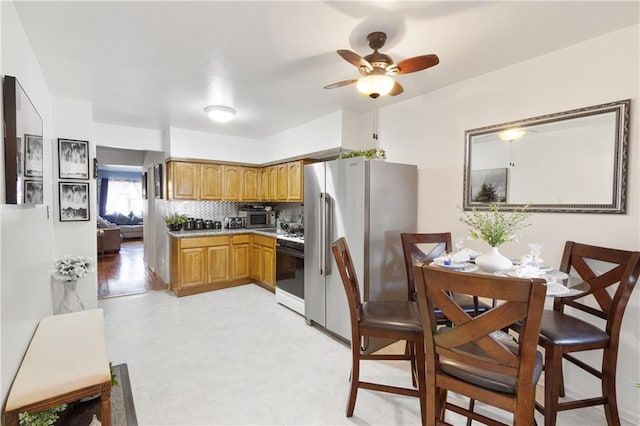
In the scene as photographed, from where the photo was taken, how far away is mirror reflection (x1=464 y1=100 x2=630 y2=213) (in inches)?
79.0

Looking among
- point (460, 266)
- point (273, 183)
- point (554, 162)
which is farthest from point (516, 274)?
point (273, 183)

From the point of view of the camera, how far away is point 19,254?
1.72 metres

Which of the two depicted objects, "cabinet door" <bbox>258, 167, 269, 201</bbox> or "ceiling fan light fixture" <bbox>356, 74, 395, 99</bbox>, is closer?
"ceiling fan light fixture" <bbox>356, 74, 395, 99</bbox>

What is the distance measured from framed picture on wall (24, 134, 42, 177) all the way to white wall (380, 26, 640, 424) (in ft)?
10.3

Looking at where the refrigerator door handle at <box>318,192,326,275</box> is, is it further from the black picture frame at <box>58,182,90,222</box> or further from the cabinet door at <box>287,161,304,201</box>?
the black picture frame at <box>58,182,90,222</box>

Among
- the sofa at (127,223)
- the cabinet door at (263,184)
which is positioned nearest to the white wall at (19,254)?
the cabinet door at (263,184)

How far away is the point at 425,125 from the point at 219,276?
3.65 m

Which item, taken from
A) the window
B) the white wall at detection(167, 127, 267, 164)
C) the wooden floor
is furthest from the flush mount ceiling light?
the window

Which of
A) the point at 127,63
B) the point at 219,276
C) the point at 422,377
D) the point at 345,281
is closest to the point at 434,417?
the point at 422,377

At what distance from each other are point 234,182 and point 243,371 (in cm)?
334

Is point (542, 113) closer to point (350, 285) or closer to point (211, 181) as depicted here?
point (350, 285)

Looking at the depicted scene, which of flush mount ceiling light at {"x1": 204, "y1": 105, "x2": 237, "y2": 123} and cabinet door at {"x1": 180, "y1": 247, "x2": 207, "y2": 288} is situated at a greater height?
flush mount ceiling light at {"x1": 204, "y1": 105, "x2": 237, "y2": 123}

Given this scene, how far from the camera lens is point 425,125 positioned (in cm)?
316

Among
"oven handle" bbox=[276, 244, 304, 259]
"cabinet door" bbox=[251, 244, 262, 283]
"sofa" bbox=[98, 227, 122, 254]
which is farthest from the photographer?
"sofa" bbox=[98, 227, 122, 254]
